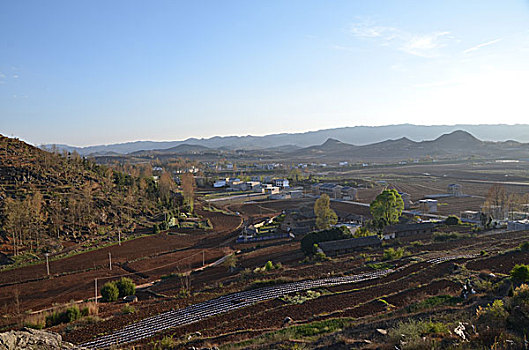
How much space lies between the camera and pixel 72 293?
794 inches

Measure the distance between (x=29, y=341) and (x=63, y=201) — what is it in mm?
30438

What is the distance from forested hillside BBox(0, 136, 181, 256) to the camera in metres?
29.0

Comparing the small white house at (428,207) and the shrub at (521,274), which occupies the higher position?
the shrub at (521,274)

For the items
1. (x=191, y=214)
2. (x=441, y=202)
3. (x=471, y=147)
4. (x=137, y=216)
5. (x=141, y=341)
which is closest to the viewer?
(x=141, y=341)

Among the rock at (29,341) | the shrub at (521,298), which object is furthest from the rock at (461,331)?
the rock at (29,341)

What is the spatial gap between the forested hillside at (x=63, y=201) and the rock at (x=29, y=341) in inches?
899

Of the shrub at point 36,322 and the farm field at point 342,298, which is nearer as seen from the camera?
the farm field at point 342,298

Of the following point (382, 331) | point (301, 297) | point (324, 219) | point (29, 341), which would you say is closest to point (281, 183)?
point (324, 219)

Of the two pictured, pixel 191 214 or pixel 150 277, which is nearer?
pixel 150 277

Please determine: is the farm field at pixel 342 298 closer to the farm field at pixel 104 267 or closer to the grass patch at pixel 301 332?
the grass patch at pixel 301 332

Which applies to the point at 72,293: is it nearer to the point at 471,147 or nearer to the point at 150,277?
the point at 150,277

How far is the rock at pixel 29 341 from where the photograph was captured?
24.0 feet

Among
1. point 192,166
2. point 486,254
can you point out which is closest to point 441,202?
point 486,254

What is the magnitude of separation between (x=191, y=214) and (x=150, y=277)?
22360 mm
